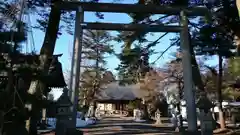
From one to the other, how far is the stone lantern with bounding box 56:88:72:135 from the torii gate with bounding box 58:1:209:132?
29 centimetres

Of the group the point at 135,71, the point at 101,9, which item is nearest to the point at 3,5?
the point at 101,9

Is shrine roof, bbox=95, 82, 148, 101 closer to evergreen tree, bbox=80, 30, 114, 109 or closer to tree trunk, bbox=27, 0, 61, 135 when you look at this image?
evergreen tree, bbox=80, 30, 114, 109

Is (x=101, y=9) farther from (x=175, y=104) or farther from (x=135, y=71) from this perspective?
(x=175, y=104)

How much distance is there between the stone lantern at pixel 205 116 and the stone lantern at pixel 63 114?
476 cm

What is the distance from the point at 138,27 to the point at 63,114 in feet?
15.3

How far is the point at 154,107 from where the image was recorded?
3753 cm

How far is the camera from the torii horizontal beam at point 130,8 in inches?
477

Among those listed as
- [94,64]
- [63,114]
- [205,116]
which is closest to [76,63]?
[63,114]

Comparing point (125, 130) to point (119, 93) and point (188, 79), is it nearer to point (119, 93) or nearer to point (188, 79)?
point (188, 79)

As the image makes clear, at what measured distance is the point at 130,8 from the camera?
41.3 feet

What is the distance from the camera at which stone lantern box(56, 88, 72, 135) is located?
423 inches

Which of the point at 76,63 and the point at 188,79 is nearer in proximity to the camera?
the point at 76,63

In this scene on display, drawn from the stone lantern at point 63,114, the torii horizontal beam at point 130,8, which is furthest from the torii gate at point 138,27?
the stone lantern at point 63,114

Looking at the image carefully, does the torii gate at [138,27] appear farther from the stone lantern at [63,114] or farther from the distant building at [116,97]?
the distant building at [116,97]
